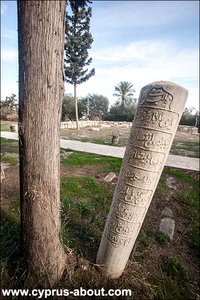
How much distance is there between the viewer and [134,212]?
155cm

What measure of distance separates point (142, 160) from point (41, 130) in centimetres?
82

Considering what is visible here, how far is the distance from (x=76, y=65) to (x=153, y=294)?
15664 mm

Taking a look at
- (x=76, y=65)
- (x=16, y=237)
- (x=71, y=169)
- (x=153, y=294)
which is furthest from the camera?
(x=76, y=65)

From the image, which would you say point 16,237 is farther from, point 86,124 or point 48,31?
point 86,124

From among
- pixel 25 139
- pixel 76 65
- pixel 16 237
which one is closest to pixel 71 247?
pixel 16 237

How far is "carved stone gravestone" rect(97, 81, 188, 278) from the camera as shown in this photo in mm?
1285

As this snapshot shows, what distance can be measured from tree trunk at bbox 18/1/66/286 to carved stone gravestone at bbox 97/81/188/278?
55cm

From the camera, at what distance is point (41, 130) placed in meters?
1.35

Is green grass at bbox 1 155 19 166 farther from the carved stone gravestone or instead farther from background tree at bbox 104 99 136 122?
background tree at bbox 104 99 136 122

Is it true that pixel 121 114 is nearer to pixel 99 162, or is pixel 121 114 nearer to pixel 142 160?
pixel 99 162

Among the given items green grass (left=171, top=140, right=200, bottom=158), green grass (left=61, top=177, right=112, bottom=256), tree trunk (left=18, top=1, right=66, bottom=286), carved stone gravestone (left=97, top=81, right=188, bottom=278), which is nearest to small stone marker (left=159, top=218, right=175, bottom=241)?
green grass (left=61, top=177, right=112, bottom=256)

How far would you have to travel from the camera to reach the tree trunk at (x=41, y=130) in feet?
3.89

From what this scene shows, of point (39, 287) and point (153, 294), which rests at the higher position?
point (39, 287)

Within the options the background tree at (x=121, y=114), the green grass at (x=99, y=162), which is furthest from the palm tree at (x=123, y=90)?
the green grass at (x=99, y=162)
